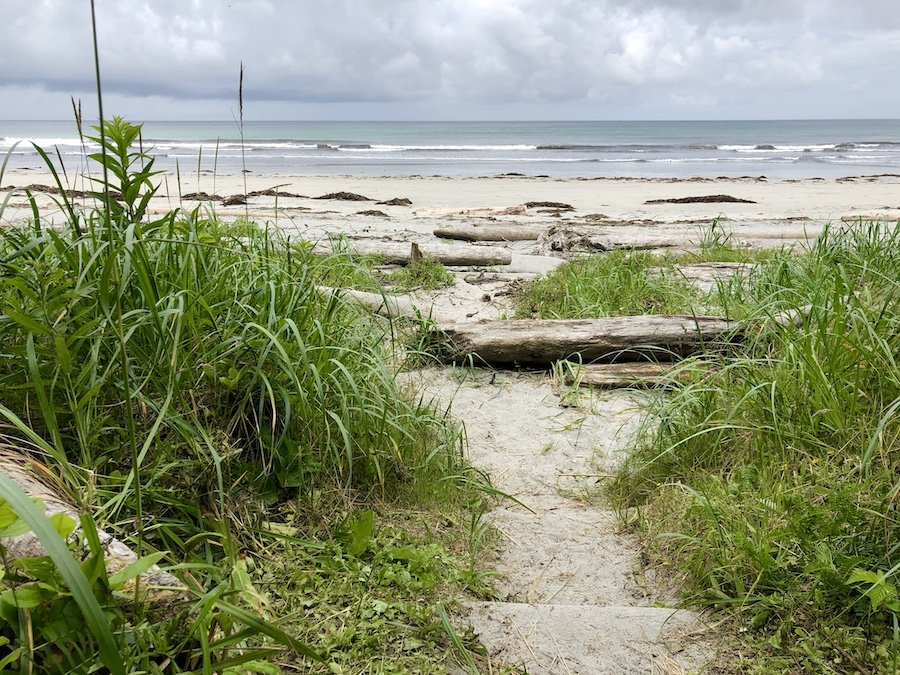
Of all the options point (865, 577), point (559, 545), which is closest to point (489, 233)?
point (559, 545)

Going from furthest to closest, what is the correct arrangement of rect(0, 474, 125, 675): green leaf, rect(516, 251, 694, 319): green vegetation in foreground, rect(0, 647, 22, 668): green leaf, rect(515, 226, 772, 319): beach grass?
rect(516, 251, 694, 319): green vegetation in foreground < rect(515, 226, 772, 319): beach grass < rect(0, 647, 22, 668): green leaf < rect(0, 474, 125, 675): green leaf

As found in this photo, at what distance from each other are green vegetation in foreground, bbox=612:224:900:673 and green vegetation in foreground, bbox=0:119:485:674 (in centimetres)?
84

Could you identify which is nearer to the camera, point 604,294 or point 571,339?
point 571,339

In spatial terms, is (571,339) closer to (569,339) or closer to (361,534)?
(569,339)

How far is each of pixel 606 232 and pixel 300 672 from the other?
8.27 m

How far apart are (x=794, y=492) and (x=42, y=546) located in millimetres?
2323

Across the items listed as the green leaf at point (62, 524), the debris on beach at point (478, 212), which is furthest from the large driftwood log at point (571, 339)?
the debris on beach at point (478, 212)

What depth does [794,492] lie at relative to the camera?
8.16ft

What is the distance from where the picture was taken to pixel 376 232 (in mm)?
10047

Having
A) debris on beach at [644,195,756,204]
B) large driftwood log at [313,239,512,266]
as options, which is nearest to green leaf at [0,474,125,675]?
large driftwood log at [313,239,512,266]

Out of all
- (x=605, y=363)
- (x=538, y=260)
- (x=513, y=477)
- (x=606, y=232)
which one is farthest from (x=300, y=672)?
(x=606, y=232)

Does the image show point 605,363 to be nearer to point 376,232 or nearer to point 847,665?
point 847,665

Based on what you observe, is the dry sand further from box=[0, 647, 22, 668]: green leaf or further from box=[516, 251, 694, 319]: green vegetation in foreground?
box=[0, 647, 22, 668]: green leaf

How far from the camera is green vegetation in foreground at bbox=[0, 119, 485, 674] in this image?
166 cm
